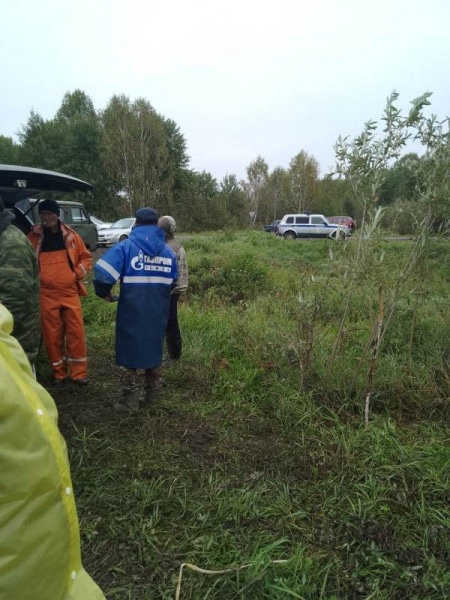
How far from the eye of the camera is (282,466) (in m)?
2.82

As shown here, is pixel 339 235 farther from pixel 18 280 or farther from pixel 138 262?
pixel 18 280

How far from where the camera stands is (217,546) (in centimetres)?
219

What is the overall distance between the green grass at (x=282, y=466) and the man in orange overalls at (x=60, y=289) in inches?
11.8

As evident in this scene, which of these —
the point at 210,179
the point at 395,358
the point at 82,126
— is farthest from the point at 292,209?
the point at 395,358

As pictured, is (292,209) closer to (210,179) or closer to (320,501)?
(210,179)

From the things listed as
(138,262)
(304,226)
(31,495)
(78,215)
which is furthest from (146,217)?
(304,226)

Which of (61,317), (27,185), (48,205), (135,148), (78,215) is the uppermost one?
(135,148)

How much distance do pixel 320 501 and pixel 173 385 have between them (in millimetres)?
1943

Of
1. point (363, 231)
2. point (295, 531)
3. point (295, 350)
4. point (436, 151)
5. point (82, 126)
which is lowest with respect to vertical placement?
point (295, 531)

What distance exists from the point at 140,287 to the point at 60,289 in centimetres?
95

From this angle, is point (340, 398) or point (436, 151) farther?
point (340, 398)

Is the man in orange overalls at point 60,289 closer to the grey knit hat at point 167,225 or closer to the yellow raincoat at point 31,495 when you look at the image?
the grey knit hat at point 167,225

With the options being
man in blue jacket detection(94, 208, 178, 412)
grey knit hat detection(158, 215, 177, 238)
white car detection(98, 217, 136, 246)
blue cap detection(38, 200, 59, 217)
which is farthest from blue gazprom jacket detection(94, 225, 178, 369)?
white car detection(98, 217, 136, 246)

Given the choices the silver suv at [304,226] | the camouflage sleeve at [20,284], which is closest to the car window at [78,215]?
the camouflage sleeve at [20,284]
